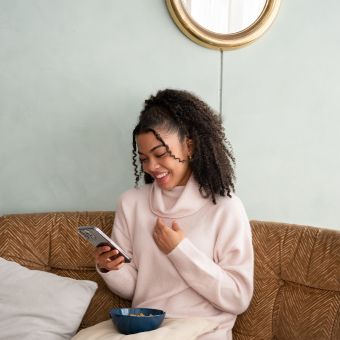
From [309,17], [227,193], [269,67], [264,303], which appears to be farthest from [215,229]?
[309,17]

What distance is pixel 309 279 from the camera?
74.0 inches

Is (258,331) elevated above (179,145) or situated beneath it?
situated beneath

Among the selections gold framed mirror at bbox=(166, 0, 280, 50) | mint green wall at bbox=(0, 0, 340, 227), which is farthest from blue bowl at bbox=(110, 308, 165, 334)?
gold framed mirror at bbox=(166, 0, 280, 50)

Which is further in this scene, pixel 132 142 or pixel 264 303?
pixel 132 142

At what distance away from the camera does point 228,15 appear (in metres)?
2.22

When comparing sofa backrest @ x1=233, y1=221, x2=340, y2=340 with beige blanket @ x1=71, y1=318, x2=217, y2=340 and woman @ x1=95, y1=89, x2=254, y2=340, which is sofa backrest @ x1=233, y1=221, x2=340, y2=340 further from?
beige blanket @ x1=71, y1=318, x2=217, y2=340

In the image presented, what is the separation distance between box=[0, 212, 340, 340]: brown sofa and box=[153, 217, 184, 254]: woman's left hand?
0.29m

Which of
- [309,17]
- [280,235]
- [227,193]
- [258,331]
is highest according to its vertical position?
[309,17]

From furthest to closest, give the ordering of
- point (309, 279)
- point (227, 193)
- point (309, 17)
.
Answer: point (309, 17) < point (227, 193) < point (309, 279)

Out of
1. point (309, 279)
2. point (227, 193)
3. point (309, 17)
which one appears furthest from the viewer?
point (309, 17)

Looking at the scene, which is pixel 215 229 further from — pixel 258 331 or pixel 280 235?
pixel 258 331

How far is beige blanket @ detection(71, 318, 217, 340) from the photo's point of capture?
5.43 feet

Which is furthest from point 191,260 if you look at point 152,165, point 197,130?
point 197,130

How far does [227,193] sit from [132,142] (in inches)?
A: 18.4
